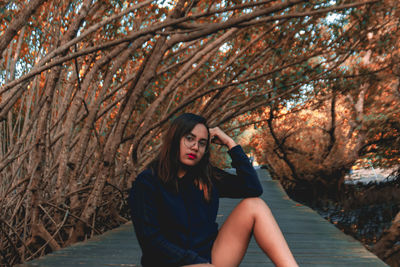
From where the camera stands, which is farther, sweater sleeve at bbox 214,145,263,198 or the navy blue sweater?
sweater sleeve at bbox 214,145,263,198

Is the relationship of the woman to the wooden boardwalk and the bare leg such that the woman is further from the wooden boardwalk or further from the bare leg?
the wooden boardwalk

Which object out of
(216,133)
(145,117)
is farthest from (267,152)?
(216,133)

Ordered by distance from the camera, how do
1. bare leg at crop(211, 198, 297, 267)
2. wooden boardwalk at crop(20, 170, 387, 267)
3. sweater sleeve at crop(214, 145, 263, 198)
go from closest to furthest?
bare leg at crop(211, 198, 297, 267), sweater sleeve at crop(214, 145, 263, 198), wooden boardwalk at crop(20, 170, 387, 267)

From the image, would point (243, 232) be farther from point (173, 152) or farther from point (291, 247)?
point (291, 247)

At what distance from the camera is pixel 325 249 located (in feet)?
12.7

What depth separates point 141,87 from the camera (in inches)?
168

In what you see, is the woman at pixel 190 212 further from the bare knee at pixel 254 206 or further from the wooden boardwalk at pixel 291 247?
the wooden boardwalk at pixel 291 247

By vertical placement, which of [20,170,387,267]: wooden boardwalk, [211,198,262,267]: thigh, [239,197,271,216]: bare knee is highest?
[239,197,271,216]: bare knee

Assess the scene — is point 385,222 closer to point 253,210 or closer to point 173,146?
point 253,210

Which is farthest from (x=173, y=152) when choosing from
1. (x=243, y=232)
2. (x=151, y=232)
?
(x=243, y=232)

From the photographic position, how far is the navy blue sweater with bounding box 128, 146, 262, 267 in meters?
2.00

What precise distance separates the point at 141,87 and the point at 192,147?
7.34 feet

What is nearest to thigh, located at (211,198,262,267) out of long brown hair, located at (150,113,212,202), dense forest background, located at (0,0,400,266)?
long brown hair, located at (150,113,212,202)

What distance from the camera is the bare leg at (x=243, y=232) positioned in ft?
7.63
